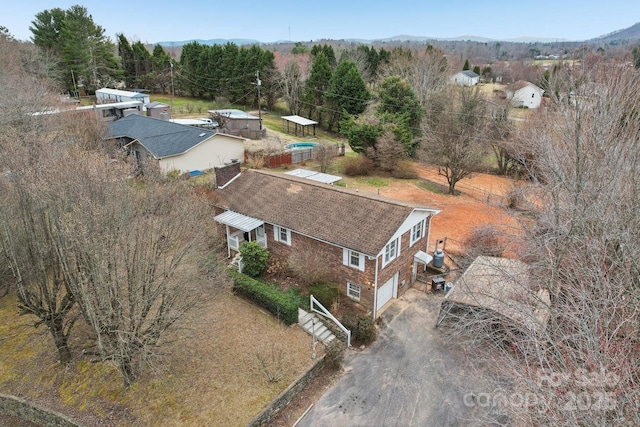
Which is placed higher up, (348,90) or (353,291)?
(348,90)

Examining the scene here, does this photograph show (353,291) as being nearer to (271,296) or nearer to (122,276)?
(271,296)

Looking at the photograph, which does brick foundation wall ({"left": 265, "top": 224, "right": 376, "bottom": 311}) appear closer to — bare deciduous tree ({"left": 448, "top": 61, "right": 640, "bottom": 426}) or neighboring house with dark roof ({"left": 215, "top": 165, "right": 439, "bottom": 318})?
neighboring house with dark roof ({"left": 215, "top": 165, "right": 439, "bottom": 318})

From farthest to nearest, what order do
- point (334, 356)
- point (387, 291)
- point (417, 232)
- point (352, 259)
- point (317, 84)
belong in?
1. point (317, 84)
2. point (417, 232)
3. point (387, 291)
4. point (352, 259)
5. point (334, 356)

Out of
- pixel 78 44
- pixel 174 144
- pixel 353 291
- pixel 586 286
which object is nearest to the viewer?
pixel 586 286

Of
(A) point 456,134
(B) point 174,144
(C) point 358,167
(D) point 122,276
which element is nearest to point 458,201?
(A) point 456,134

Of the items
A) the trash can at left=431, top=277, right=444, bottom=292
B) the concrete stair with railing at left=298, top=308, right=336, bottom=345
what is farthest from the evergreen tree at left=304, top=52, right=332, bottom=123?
the concrete stair with railing at left=298, top=308, right=336, bottom=345

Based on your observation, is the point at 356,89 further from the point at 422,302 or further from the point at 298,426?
the point at 298,426

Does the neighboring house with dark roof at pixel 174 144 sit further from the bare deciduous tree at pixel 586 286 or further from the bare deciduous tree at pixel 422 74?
the bare deciduous tree at pixel 422 74
